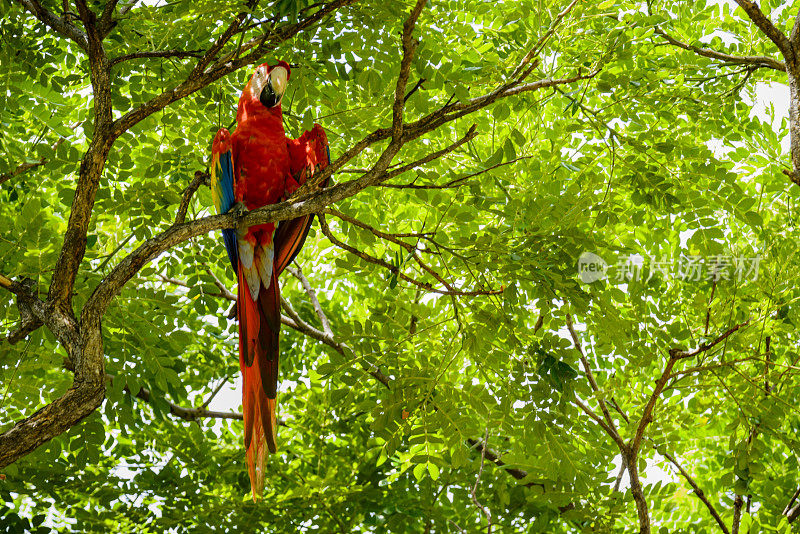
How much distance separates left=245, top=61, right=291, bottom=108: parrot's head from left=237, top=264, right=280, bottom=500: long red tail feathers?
Answer: 2.13ft

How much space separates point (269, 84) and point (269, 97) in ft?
0.15

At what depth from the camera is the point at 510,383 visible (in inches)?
90.5

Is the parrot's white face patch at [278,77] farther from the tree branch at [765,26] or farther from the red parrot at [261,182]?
the tree branch at [765,26]

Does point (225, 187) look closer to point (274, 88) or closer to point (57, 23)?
point (274, 88)

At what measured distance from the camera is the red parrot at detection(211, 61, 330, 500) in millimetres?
2271

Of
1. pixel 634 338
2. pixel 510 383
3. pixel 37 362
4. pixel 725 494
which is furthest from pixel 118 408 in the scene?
pixel 725 494

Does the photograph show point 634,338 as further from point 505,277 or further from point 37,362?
point 37,362

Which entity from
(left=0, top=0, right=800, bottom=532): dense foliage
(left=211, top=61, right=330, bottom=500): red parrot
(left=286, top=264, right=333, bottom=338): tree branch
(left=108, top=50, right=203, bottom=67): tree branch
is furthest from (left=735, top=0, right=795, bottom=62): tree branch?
(left=286, top=264, right=333, bottom=338): tree branch

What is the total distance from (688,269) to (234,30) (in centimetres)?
202

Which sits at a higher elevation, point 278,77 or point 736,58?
point 736,58

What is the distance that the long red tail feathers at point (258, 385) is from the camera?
83.7 inches

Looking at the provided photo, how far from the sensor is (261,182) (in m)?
2.38

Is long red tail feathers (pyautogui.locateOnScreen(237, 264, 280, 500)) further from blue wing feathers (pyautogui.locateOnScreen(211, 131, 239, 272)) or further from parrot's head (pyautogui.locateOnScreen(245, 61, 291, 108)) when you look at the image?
parrot's head (pyautogui.locateOnScreen(245, 61, 291, 108))

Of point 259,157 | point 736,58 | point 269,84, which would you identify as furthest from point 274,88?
point 736,58
